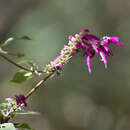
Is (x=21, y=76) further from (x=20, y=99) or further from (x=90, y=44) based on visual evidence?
(x=90, y=44)

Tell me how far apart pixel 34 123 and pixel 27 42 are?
1306 mm

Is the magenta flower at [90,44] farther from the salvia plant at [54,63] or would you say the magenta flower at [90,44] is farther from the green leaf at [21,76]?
the green leaf at [21,76]

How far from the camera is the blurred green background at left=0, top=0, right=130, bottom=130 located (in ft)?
14.8

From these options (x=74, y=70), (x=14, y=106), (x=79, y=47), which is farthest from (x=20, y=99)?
(x=74, y=70)

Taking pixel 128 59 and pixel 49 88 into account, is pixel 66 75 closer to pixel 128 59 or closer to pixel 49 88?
pixel 49 88

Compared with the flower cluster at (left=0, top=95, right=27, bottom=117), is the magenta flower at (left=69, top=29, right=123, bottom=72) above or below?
above

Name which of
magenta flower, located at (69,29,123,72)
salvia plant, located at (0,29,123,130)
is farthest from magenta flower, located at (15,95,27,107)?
magenta flower, located at (69,29,123,72)

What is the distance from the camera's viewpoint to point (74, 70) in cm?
459

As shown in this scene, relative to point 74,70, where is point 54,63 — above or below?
below

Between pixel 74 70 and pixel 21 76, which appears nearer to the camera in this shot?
pixel 21 76

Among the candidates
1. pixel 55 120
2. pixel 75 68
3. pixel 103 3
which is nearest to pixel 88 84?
pixel 75 68

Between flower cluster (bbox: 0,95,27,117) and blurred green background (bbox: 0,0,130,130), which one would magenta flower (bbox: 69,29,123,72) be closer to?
flower cluster (bbox: 0,95,27,117)

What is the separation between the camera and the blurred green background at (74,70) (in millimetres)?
4508

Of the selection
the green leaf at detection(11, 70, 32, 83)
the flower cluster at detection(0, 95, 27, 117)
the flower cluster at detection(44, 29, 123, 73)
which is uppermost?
the flower cluster at detection(44, 29, 123, 73)
